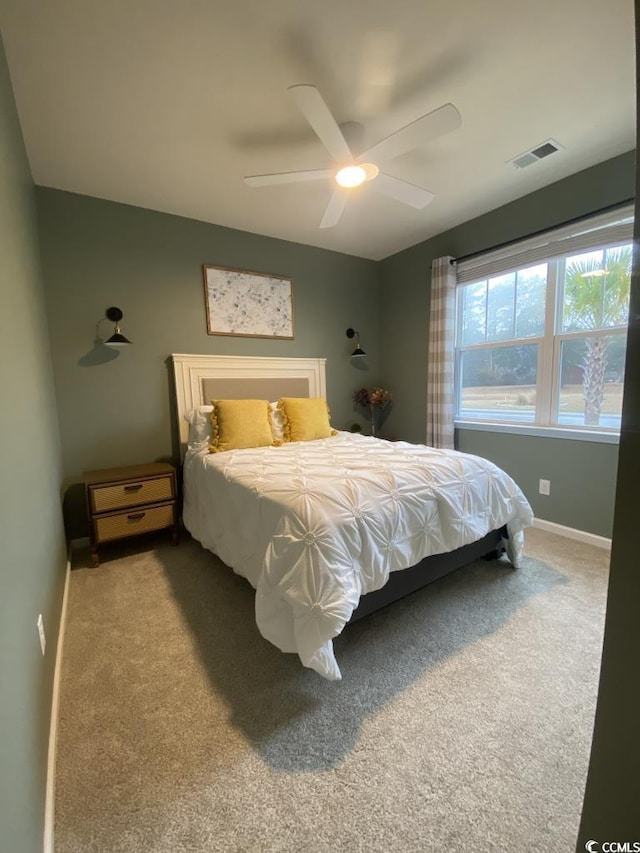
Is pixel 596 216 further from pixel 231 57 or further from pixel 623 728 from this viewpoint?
pixel 623 728

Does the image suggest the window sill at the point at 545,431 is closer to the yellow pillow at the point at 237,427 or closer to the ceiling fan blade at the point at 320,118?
the yellow pillow at the point at 237,427

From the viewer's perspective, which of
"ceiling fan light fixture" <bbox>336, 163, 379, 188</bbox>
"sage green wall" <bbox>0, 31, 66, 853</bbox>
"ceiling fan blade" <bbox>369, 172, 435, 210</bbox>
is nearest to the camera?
"sage green wall" <bbox>0, 31, 66, 853</bbox>

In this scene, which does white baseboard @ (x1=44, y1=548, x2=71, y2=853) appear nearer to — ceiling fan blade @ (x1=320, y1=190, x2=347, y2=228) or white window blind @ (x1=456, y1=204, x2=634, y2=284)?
ceiling fan blade @ (x1=320, y1=190, x2=347, y2=228)

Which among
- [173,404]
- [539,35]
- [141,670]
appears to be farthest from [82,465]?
[539,35]

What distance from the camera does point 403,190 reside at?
7.20ft

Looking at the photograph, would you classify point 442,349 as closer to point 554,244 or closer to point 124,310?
point 554,244

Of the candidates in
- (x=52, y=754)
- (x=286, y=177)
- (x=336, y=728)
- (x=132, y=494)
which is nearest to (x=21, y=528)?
(x=52, y=754)

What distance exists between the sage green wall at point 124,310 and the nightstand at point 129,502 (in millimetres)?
337

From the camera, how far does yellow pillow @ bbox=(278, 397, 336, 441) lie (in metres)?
3.08

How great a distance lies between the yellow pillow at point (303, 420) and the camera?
308cm

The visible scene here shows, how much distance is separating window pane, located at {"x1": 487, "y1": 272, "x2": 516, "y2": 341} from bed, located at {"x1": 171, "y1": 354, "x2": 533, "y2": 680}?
5.23 feet

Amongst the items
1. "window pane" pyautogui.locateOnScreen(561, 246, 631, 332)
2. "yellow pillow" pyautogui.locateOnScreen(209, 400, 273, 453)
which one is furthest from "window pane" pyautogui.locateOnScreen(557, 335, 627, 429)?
"yellow pillow" pyautogui.locateOnScreen(209, 400, 273, 453)

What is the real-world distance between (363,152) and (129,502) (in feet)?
8.96

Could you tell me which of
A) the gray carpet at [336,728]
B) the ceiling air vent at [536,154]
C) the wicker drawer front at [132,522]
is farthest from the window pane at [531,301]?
the wicker drawer front at [132,522]
